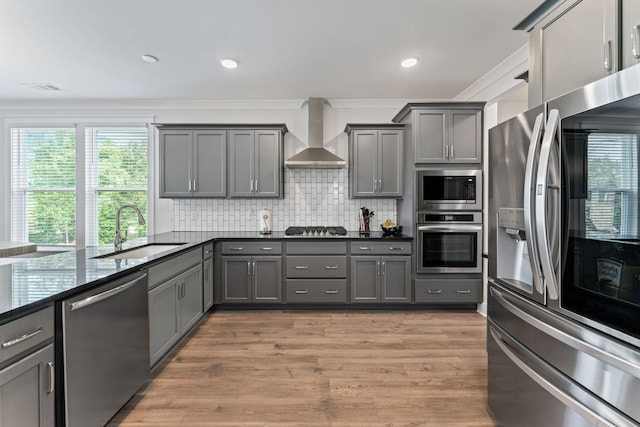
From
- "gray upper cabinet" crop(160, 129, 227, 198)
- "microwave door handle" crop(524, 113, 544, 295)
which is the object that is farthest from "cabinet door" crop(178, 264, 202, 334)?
"microwave door handle" crop(524, 113, 544, 295)

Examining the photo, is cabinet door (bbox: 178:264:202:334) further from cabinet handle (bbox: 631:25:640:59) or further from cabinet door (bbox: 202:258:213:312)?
cabinet handle (bbox: 631:25:640:59)

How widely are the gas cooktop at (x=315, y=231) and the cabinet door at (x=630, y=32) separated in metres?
3.23

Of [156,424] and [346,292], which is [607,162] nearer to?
[156,424]

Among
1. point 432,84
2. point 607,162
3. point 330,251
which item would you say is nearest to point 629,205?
point 607,162

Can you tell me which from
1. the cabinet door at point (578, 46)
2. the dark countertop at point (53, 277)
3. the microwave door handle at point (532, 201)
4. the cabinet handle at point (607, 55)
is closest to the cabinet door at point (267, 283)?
the dark countertop at point (53, 277)

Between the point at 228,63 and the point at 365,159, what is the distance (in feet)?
6.46

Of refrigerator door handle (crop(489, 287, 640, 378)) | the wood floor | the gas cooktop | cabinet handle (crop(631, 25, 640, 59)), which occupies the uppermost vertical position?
cabinet handle (crop(631, 25, 640, 59))

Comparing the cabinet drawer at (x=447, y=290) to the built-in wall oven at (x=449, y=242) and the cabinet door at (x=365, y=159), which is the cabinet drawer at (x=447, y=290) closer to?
the built-in wall oven at (x=449, y=242)

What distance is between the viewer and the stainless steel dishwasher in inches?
59.4

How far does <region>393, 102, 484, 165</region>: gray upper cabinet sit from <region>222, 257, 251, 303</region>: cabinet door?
2.40 metres

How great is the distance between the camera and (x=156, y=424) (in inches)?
76.2

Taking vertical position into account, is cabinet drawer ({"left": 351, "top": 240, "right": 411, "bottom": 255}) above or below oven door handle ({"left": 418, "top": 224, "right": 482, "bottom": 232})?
below

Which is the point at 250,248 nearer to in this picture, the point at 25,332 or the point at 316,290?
the point at 316,290

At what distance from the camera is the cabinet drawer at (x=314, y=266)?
396 centimetres
